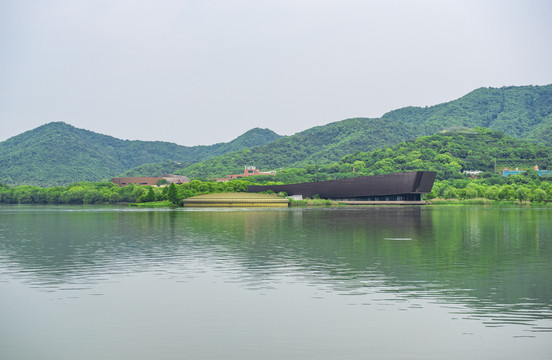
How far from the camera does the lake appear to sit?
1102cm

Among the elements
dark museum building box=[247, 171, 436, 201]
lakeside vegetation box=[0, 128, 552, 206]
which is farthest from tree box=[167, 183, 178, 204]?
dark museum building box=[247, 171, 436, 201]

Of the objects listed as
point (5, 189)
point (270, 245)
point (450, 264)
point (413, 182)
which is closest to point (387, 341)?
point (450, 264)

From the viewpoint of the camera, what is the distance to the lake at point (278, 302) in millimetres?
11016

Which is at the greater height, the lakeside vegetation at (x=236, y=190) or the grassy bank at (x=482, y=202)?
the lakeside vegetation at (x=236, y=190)

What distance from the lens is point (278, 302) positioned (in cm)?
1506

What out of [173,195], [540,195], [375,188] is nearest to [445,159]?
[375,188]

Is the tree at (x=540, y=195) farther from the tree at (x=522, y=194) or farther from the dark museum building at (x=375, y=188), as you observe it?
the dark museum building at (x=375, y=188)

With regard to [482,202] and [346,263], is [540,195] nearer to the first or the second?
[482,202]

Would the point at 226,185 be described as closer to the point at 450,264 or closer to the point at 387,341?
the point at 450,264

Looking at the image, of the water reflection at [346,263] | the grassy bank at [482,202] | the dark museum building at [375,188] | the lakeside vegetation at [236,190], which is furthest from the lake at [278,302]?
the lakeside vegetation at [236,190]

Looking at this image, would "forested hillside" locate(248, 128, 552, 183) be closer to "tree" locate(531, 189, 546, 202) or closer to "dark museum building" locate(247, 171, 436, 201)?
"dark museum building" locate(247, 171, 436, 201)

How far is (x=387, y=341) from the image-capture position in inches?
447

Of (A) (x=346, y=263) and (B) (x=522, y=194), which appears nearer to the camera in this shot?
(A) (x=346, y=263)

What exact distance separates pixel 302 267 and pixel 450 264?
19.8 ft
